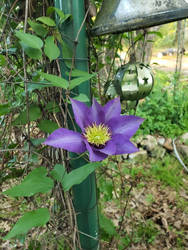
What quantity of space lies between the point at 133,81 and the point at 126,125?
227 mm

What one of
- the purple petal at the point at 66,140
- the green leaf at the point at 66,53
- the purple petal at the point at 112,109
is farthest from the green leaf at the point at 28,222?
the green leaf at the point at 66,53

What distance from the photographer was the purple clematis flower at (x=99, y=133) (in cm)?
40

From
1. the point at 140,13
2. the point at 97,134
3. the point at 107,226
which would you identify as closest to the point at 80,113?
the point at 97,134

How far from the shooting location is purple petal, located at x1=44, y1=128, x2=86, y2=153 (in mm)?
395

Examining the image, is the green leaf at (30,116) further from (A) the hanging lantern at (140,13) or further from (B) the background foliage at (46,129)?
(A) the hanging lantern at (140,13)

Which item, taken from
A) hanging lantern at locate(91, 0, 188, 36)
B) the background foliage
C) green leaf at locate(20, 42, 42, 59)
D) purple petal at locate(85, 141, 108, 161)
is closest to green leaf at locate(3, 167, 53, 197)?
the background foliage

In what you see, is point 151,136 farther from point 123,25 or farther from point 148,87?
point 123,25

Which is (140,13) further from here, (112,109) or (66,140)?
(66,140)

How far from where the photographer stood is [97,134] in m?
0.45

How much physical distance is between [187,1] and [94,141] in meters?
0.36

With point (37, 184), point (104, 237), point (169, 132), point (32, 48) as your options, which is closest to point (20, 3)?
point (32, 48)

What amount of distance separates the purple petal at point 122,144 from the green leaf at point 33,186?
0.48ft

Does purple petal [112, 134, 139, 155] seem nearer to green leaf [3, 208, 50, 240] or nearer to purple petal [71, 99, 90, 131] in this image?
purple petal [71, 99, 90, 131]

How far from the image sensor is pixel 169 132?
2.58 meters
